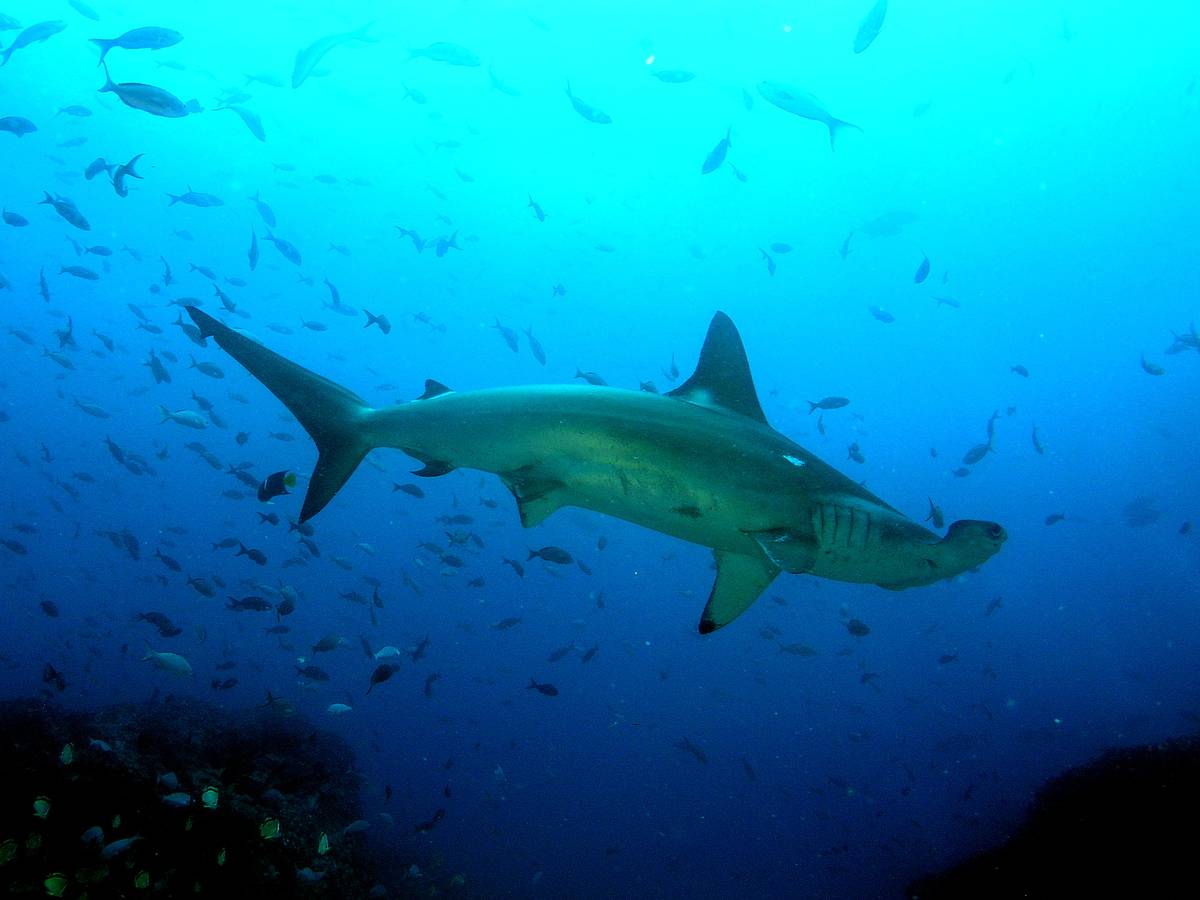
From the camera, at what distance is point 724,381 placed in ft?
13.8

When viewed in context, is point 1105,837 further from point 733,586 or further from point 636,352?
point 636,352

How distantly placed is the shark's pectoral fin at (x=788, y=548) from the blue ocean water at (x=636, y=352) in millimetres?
7671

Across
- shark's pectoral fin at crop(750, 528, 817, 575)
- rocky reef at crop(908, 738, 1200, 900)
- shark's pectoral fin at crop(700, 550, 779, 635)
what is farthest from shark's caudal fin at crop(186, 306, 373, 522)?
rocky reef at crop(908, 738, 1200, 900)

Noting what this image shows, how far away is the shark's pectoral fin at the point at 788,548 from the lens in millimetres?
3520

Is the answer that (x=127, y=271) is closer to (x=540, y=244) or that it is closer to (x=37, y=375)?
(x=37, y=375)

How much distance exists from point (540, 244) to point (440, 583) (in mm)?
24576

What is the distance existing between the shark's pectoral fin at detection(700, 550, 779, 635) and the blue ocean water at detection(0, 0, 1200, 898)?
7.35m

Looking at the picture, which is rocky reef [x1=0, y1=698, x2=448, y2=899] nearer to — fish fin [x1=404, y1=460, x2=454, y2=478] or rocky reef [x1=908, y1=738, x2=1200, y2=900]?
fish fin [x1=404, y1=460, x2=454, y2=478]

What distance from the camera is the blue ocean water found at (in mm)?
23219

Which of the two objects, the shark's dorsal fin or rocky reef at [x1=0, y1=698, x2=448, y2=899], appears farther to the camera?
rocky reef at [x1=0, y1=698, x2=448, y2=899]

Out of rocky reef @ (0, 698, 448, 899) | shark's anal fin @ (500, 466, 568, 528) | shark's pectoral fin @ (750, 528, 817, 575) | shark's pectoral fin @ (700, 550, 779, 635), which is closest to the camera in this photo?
shark's pectoral fin @ (750, 528, 817, 575)

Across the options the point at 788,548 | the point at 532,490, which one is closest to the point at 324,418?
the point at 532,490

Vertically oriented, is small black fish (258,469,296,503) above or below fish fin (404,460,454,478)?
below

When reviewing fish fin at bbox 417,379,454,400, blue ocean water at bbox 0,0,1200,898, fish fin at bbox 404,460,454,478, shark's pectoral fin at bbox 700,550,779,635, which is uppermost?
fish fin at bbox 417,379,454,400
